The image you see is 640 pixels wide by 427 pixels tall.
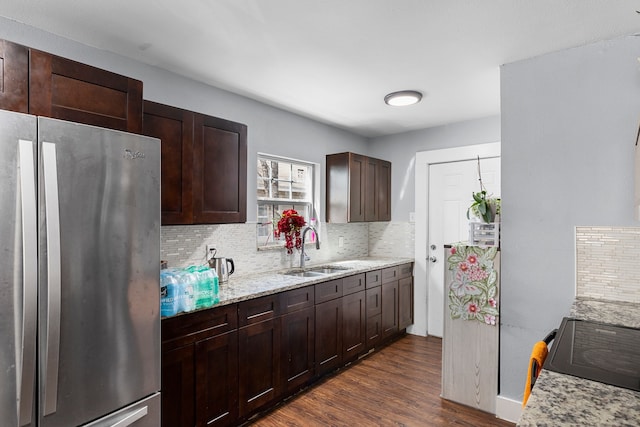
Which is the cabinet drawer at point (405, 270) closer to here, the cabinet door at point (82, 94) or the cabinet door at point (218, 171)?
the cabinet door at point (218, 171)

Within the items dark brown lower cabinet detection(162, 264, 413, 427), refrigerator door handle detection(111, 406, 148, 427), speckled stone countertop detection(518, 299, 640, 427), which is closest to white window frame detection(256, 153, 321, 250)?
dark brown lower cabinet detection(162, 264, 413, 427)

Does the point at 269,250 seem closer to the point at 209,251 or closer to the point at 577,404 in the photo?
the point at 209,251

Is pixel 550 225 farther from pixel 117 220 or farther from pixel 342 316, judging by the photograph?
pixel 117 220

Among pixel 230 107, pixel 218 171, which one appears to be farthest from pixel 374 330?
pixel 230 107

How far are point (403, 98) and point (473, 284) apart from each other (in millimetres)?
1648

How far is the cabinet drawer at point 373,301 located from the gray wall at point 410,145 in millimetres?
1153

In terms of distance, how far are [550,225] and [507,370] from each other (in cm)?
105

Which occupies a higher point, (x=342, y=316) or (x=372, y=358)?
(x=342, y=316)

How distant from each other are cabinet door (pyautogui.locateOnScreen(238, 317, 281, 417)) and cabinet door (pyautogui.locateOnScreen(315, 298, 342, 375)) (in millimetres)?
465

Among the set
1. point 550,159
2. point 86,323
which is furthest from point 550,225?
point 86,323

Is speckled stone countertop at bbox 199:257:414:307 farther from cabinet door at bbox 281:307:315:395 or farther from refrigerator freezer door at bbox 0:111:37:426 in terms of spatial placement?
refrigerator freezer door at bbox 0:111:37:426

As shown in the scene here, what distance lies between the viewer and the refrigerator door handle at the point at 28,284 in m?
1.25

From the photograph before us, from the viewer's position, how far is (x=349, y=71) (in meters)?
2.57

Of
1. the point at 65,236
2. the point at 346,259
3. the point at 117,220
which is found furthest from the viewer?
the point at 346,259
